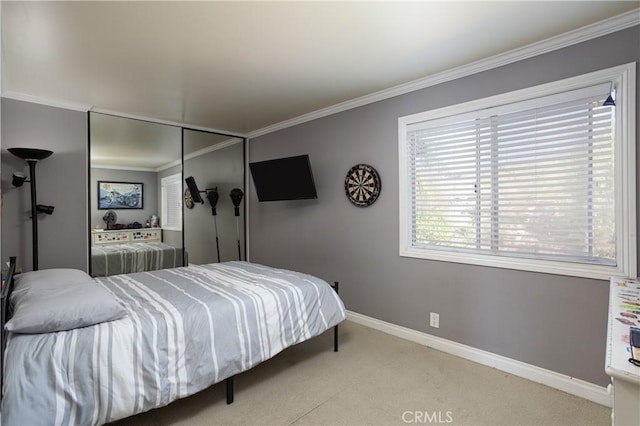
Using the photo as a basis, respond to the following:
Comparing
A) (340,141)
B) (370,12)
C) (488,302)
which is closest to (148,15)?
(370,12)

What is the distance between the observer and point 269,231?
4.73 meters

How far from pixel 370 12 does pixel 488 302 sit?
2295 millimetres

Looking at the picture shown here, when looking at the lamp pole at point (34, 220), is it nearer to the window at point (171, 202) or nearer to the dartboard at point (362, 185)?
the window at point (171, 202)

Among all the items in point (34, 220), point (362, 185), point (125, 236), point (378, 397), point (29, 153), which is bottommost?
point (378, 397)

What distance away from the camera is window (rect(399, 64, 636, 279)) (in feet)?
6.77

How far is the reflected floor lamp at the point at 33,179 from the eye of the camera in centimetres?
300

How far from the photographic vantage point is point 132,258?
156 inches

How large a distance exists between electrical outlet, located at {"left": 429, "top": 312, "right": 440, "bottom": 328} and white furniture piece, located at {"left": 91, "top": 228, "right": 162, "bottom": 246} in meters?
3.40

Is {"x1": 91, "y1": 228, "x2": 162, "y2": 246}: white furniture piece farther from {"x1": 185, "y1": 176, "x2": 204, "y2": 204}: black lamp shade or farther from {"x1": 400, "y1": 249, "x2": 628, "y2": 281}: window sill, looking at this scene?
{"x1": 400, "y1": 249, "x2": 628, "y2": 281}: window sill

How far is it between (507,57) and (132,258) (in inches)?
172

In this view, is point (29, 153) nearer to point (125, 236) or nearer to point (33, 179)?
point (33, 179)

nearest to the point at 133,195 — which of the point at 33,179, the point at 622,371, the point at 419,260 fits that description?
the point at 33,179

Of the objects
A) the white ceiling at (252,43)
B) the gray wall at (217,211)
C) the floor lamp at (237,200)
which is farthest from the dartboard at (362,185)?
the gray wall at (217,211)

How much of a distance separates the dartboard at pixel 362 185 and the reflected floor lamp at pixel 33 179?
2.98 meters
